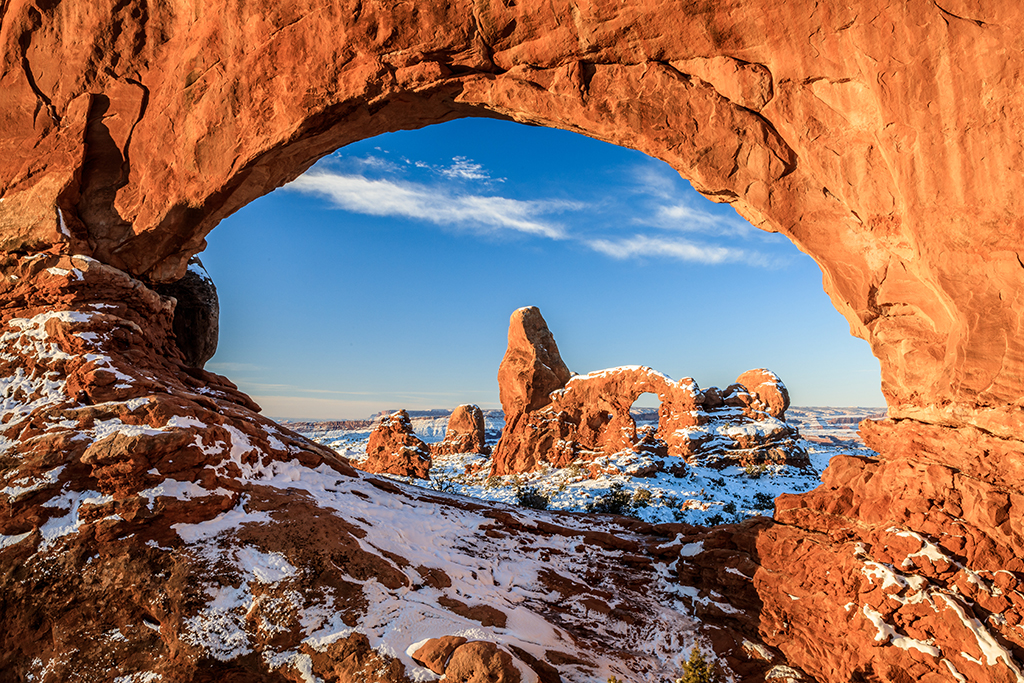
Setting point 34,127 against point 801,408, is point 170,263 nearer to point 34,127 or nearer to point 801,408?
point 34,127

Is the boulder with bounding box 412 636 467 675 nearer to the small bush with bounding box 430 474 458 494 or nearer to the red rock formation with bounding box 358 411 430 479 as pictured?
the red rock formation with bounding box 358 411 430 479

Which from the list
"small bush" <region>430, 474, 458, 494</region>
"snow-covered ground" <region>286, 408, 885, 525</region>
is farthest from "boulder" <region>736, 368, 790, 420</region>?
"small bush" <region>430, 474, 458, 494</region>

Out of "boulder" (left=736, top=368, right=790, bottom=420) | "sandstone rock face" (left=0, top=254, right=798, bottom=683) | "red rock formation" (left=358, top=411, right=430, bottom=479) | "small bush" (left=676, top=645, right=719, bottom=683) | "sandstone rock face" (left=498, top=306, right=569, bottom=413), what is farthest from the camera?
"sandstone rock face" (left=498, top=306, right=569, bottom=413)

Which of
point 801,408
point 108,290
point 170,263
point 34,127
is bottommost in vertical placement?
point 801,408

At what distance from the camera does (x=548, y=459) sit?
37312mm

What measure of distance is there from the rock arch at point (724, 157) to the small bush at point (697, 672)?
4.14ft

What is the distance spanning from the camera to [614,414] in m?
36.8

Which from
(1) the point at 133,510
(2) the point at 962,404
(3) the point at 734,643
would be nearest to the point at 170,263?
(1) the point at 133,510

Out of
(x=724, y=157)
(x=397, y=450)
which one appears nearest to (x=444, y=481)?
(x=397, y=450)

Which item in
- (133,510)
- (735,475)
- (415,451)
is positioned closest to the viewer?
(133,510)

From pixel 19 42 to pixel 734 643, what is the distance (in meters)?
17.7

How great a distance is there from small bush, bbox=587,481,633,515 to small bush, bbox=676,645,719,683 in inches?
570

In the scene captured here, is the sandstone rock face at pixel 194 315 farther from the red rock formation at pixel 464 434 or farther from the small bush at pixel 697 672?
the red rock formation at pixel 464 434

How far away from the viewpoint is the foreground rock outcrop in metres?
33.1
